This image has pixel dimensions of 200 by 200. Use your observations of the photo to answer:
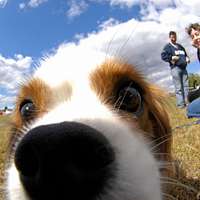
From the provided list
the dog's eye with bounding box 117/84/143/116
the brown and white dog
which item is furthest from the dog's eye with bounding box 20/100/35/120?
the dog's eye with bounding box 117/84/143/116

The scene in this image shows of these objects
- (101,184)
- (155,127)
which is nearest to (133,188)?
(101,184)

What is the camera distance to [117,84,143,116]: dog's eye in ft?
10.9

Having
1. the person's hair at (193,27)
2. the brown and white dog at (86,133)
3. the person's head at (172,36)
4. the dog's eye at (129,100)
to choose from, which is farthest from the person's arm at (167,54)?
the dog's eye at (129,100)

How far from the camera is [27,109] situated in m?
3.50

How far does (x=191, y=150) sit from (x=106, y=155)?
182 inches

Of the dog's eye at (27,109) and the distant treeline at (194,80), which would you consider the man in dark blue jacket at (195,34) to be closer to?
the distant treeline at (194,80)

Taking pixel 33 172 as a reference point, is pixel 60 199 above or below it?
below

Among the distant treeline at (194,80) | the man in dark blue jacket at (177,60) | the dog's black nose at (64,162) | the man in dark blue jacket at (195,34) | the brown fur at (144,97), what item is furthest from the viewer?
the man in dark blue jacket at (177,60)

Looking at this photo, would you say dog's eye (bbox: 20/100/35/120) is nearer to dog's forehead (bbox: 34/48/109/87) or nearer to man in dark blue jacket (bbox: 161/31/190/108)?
dog's forehead (bbox: 34/48/109/87)

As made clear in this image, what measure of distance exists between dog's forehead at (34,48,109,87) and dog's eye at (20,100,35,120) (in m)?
0.24

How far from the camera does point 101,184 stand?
80.5 inches

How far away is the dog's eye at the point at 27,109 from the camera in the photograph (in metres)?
3.46

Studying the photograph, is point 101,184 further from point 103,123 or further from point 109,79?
point 109,79

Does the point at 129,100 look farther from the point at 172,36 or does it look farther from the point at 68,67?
the point at 172,36
